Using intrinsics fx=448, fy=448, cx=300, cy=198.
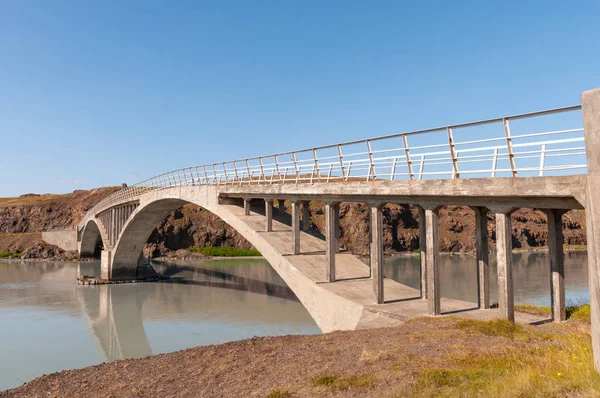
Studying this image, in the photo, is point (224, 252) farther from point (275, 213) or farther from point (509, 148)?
point (509, 148)

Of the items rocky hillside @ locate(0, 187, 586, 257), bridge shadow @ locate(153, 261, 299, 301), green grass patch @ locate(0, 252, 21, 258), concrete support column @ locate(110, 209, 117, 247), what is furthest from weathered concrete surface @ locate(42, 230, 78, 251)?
concrete support column @ locate(110, 209, 117, 247)

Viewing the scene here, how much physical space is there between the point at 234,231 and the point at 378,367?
85939 millimetres

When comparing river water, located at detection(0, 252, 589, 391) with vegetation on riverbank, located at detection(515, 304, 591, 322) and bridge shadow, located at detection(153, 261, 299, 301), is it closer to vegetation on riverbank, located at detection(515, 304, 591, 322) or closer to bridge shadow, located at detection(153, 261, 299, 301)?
bridge shadow, located at detection(153, 261, 299, 301)

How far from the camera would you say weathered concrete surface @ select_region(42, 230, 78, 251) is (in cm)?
8388

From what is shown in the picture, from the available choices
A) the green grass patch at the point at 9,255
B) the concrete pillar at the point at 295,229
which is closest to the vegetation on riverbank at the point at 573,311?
→ the concrete pillar at the point at 295,229

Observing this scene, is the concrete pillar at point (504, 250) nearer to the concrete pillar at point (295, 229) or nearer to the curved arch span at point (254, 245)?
the curved arch span at point (254, 245)

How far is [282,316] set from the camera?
105ft

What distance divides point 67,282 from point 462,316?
166 ft

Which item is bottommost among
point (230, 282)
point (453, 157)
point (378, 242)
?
point (230, 282)

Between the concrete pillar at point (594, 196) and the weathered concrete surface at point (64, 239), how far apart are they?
88510mm

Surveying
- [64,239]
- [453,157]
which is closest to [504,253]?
[453,157]

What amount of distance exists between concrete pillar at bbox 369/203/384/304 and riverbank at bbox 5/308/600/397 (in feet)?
9.07

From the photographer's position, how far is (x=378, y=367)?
10172mm

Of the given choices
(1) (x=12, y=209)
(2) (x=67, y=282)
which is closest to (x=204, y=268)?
(2) (x=67, y=282)
